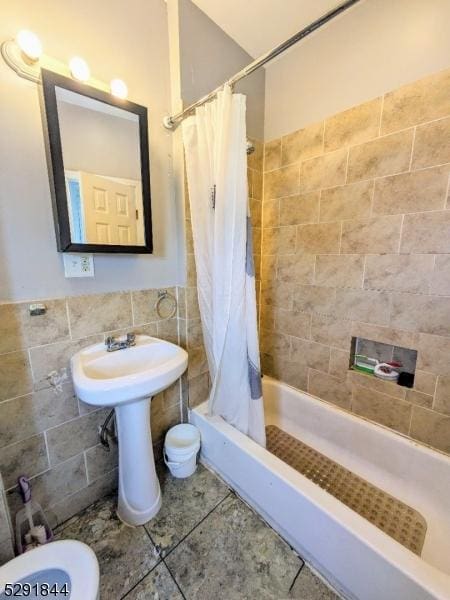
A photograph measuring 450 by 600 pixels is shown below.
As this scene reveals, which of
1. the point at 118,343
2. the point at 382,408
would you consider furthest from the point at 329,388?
the point at 118,343

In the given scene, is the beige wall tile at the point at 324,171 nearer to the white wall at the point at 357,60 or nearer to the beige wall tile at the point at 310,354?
the white wall at the point at 357,60

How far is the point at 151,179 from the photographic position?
1341 millimetres

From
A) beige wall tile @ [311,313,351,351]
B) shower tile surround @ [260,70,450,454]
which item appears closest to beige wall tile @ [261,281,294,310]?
shower tile surround @ [260,70,450,454]

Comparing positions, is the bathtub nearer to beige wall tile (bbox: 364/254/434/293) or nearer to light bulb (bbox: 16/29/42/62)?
beige wall tile (bbox: 364/254/434/293)

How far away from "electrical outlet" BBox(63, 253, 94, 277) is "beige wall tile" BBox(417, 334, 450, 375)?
5.45 feet

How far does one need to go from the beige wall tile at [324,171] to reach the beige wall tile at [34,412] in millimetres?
1736

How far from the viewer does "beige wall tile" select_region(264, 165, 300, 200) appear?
1.65m

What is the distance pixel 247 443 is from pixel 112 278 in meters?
1.10

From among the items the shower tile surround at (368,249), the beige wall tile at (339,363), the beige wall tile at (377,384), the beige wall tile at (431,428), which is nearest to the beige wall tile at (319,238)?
the shower tile surround at (368,249)

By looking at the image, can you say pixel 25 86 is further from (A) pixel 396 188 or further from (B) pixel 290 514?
(B) pixel 290 514

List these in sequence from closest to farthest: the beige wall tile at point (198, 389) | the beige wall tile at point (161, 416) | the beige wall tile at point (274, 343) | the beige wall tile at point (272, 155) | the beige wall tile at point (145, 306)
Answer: the beige wall tile at point (145, 306), the beige wall tile at point (161, 416), the beige wall tile at point (198, 389), the beige wall tile at point (272, 155), the beige wall tile at point (274, 343)

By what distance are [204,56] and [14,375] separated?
184cm

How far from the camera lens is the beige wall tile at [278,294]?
70.4 inches

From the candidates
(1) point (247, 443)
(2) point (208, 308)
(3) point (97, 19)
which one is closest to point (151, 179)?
(3) point (97, 19)
